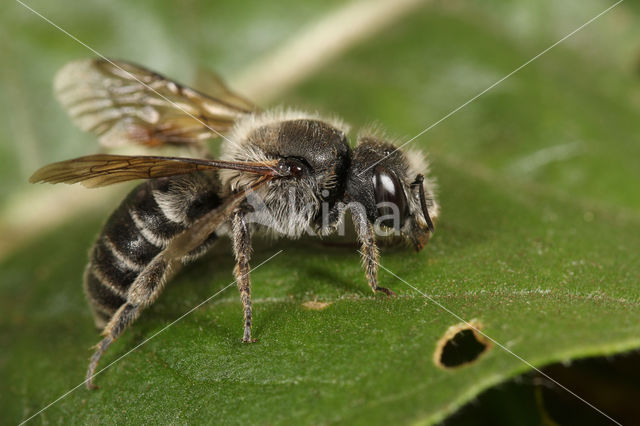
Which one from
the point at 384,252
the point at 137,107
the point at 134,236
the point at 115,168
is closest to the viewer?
the point at 115,168

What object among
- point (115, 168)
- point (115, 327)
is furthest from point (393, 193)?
point (115, 327)

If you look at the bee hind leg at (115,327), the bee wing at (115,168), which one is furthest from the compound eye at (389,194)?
the bee hind leg at (115,327)

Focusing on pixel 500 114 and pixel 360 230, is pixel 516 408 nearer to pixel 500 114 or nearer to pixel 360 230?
pixel 360 230

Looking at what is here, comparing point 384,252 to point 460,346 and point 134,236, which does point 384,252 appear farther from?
point 134,236

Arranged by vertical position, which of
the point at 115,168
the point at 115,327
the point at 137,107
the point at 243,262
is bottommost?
the point at 115,327

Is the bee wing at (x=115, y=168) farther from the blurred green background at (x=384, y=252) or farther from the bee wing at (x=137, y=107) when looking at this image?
the bee wing at (x=137, y=107)

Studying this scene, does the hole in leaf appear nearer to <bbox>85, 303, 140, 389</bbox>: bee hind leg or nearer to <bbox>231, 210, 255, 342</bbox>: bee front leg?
<bbox>231, 210, 255, 342</bbox>: bee front leg
